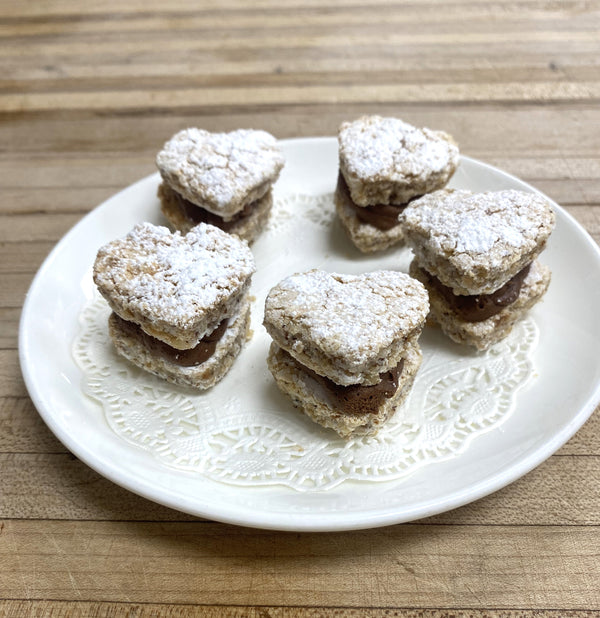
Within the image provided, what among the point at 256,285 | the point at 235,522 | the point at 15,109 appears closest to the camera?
the point at 235,522

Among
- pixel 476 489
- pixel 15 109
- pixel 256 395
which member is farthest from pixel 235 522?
pixel 15 109

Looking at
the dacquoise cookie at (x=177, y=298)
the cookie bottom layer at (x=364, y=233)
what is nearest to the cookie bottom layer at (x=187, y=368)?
the dacquoise cookie at (x=177, y=298)

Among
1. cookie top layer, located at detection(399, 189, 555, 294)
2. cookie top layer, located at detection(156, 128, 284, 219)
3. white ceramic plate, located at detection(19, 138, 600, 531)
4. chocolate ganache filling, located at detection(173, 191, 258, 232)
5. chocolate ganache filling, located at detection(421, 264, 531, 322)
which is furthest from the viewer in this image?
chocolate ganache filling, located at detection(173, 191, 258, 232)

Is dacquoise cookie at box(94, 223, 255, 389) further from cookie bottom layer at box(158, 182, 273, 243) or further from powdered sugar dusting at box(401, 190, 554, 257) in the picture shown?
powdered sugar dusting at box(401, 190, 554, 257)

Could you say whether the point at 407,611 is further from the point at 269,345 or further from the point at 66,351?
the point at 66,351

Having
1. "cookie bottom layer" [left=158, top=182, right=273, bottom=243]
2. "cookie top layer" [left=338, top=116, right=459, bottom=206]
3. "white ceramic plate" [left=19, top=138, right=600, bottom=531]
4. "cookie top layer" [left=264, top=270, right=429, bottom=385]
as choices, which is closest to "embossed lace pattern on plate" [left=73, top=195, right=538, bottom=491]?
"white ceramic plate" [left=19, top=138, right=600, bottom=531]

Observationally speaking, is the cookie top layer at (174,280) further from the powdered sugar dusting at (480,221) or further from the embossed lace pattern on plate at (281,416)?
the powdered sugar dusting at (480,221)

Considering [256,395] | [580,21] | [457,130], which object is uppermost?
[580,21]
